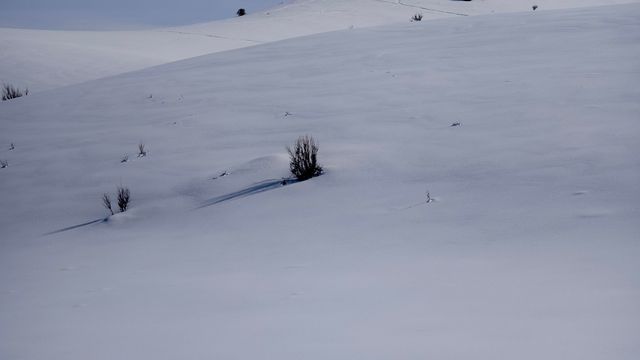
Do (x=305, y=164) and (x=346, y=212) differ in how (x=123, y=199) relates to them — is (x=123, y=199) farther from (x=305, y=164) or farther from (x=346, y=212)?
(x=346, y=212)

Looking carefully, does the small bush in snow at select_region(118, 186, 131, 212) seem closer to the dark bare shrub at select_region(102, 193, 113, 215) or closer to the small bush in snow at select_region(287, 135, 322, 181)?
the dark bare shrub at select_region(102, 193, 113, 215)

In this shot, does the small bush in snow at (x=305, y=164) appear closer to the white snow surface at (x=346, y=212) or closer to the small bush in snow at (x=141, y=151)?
the white snow surface at (x=346, y=212)

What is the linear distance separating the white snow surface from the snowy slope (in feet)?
20.1

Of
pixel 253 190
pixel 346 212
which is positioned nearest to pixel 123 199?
pixel 253 190

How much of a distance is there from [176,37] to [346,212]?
19.9 meters

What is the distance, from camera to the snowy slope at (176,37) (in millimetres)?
16156

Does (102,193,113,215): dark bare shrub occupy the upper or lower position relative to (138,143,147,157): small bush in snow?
lower

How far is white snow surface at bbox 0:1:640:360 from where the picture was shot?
8.87 ft

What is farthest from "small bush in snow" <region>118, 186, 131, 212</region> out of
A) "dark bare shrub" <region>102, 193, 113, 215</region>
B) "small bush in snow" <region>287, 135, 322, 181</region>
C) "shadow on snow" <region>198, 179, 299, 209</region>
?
"small bush in snow" <region>287, 135, 322, 181</region>

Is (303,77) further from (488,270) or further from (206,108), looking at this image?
(488,270)

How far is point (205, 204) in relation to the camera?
5.55m

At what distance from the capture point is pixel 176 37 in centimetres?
2345

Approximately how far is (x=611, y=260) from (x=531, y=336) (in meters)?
1.24

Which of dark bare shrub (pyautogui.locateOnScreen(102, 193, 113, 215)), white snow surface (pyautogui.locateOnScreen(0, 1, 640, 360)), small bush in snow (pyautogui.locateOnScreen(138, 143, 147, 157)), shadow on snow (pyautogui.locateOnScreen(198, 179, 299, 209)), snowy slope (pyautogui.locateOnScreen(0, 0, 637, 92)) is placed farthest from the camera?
snowy slope (pyautogui.locateOnScreen(0, 0, 637, 92))
